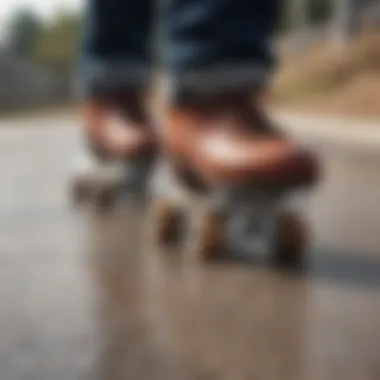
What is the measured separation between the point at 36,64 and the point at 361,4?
4.75 meters

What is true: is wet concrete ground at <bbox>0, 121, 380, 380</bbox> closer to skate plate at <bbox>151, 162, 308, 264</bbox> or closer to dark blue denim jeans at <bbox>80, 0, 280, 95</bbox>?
skate plate at <bbox>151, 162, 308, 264</bbox>

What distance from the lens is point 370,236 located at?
6.12 feet

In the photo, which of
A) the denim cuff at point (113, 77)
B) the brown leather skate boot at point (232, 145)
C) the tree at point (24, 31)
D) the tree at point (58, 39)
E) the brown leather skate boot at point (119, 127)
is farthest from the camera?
the tree at point (58, 39)

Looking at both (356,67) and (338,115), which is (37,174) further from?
(356,67)

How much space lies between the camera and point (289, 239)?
162 centimetres

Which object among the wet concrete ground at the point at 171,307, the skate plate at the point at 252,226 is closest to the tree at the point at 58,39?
the wet concrete ground at the point at 171,307

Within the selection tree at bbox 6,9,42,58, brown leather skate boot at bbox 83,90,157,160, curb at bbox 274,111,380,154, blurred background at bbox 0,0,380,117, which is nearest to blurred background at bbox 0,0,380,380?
brown leather skate boot at bbox 83,90,157,160

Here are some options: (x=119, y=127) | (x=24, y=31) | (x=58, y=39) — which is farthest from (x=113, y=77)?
(x=58, y=39)

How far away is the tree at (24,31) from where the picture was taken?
15812mm

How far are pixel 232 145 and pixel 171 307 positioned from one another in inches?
14.1

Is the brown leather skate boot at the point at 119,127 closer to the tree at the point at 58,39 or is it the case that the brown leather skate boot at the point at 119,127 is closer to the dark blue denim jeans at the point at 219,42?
the dark blue denim jeans at the point at 219,42

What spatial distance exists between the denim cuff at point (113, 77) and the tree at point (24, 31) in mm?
12979

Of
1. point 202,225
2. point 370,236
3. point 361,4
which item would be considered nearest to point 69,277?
point 202,225

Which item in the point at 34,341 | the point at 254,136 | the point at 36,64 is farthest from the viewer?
the point at 36,64
